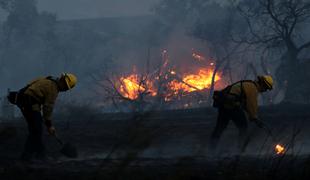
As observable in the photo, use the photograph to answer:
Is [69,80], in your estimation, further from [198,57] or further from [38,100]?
[198,57]

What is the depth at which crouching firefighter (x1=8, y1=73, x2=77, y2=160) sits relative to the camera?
26.9 ft

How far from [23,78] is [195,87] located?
69.2ft

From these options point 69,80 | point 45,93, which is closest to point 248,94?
point 69,80

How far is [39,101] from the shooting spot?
8.34m

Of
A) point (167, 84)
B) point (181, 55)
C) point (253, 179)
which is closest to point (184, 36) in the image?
point (181, 55)

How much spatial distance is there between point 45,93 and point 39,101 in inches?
8.4

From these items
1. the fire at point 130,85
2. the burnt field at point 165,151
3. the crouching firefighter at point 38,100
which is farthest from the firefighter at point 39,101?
the fire at point 130,85

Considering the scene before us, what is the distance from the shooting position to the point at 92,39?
48531 millimetres

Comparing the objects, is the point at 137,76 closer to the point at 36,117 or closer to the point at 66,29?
the point at 66,29

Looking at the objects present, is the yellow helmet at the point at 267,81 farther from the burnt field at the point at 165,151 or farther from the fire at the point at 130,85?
the fire at the point at 130,85

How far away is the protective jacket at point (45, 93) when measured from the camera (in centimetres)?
819

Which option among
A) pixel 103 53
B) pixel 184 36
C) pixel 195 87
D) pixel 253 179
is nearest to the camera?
pixel 253 179

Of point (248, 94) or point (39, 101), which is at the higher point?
point (248, 94)

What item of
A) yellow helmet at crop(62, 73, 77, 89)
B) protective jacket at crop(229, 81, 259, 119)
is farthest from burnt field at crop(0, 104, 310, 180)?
yellow helmet at crop(62, 73, 77, 89)
